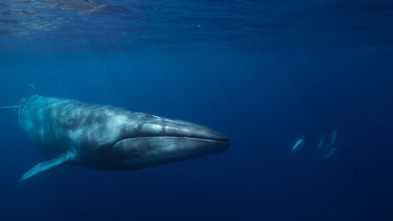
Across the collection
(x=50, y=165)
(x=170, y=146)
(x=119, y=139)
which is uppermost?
(x=170, y=146)

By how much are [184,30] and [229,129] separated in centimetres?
1542

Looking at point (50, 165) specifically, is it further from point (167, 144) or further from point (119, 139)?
point (167, 144)

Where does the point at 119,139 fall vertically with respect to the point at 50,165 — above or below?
above

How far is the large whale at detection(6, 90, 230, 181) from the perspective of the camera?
4672 millimetres

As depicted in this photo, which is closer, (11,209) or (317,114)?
(11,209)

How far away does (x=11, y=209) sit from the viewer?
15750mm

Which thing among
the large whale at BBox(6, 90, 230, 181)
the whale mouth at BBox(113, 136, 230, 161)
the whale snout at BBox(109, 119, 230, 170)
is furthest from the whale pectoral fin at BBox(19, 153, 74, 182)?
the whale mouth at BBox(113, 136, 230, 161)

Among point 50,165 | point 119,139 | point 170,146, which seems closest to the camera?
point 170,146

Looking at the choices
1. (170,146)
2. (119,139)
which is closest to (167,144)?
(170,146)

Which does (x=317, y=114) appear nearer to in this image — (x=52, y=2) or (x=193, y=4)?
(x=193, y=4)

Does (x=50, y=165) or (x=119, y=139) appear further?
(x=50, y=165)

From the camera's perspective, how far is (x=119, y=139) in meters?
5.47

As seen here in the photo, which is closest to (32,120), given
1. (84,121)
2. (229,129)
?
(84,121)

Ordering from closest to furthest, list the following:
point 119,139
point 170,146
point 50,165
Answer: point 170,146, point 119,139, point 50,165
